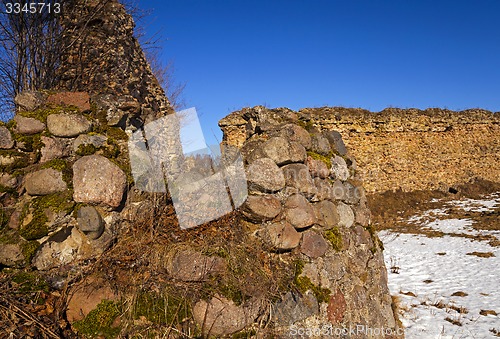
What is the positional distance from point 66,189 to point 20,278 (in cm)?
65

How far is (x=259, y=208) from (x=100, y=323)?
134 centimetres

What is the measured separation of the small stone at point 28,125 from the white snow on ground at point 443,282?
14.5ft

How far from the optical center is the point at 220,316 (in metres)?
2.23

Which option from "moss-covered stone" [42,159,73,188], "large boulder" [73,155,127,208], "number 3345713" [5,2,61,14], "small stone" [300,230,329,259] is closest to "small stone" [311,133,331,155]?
"small stone" [300,230,329,259]

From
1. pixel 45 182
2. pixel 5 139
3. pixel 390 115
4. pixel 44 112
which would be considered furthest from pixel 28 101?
pixel 390 115

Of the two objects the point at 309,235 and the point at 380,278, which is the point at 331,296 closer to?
the point at 309,235

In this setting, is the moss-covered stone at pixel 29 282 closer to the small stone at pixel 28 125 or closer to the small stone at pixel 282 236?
the small stone at pixel 28 125

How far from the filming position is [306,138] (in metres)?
3.34

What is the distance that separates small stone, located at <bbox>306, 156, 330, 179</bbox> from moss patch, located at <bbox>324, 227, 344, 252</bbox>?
1.68ft

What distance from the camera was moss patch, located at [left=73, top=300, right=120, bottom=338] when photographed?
2057 millimetres

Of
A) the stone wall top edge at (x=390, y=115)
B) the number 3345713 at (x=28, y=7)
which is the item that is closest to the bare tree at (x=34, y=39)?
the number 3345713 at (x=28, y=7)

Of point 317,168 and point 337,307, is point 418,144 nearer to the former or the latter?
point 317,168

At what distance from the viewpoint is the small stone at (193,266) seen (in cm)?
231

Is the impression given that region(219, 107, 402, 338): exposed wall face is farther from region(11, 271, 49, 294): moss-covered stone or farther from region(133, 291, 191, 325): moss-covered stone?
region(11, 271, 49, 294): moss-covered stone
